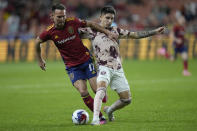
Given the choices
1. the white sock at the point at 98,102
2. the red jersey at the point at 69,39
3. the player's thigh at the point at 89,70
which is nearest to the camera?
the white sock at the point at 98,102

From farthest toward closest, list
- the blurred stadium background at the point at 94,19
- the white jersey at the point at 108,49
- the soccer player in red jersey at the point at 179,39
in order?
the blurred stadium background at the point at 94,19 < the soccer player in red jersey at the point at 179,39 < the white jersey at the point at 108,49

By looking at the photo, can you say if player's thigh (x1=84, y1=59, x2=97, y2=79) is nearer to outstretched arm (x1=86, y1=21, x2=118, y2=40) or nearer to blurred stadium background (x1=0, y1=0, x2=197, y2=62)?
outstretched arm (x1=86, y1=21, x2=118, y2=40)

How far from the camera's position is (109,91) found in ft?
53.1

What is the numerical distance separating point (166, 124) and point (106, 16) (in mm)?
2241

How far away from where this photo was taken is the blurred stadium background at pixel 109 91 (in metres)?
9.87

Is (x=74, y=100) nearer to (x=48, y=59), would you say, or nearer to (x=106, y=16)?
(x=106, y=16)

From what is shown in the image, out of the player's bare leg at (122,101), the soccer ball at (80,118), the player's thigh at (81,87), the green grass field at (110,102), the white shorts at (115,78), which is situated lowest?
the green grass field at (110,102)

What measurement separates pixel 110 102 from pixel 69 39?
392 cm

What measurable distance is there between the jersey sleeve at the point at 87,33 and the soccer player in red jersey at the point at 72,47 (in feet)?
0.26

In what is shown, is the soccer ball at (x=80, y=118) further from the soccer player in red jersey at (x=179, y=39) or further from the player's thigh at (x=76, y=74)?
the soccer player in red jersey at (x=179, y=39)

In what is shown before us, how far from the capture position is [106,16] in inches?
359

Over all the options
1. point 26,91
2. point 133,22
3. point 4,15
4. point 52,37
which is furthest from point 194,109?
point 4,15

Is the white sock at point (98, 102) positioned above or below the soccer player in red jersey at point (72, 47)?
below

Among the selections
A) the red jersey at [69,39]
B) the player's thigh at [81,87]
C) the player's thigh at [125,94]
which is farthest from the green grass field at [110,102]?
the red jersey at [69,39]
